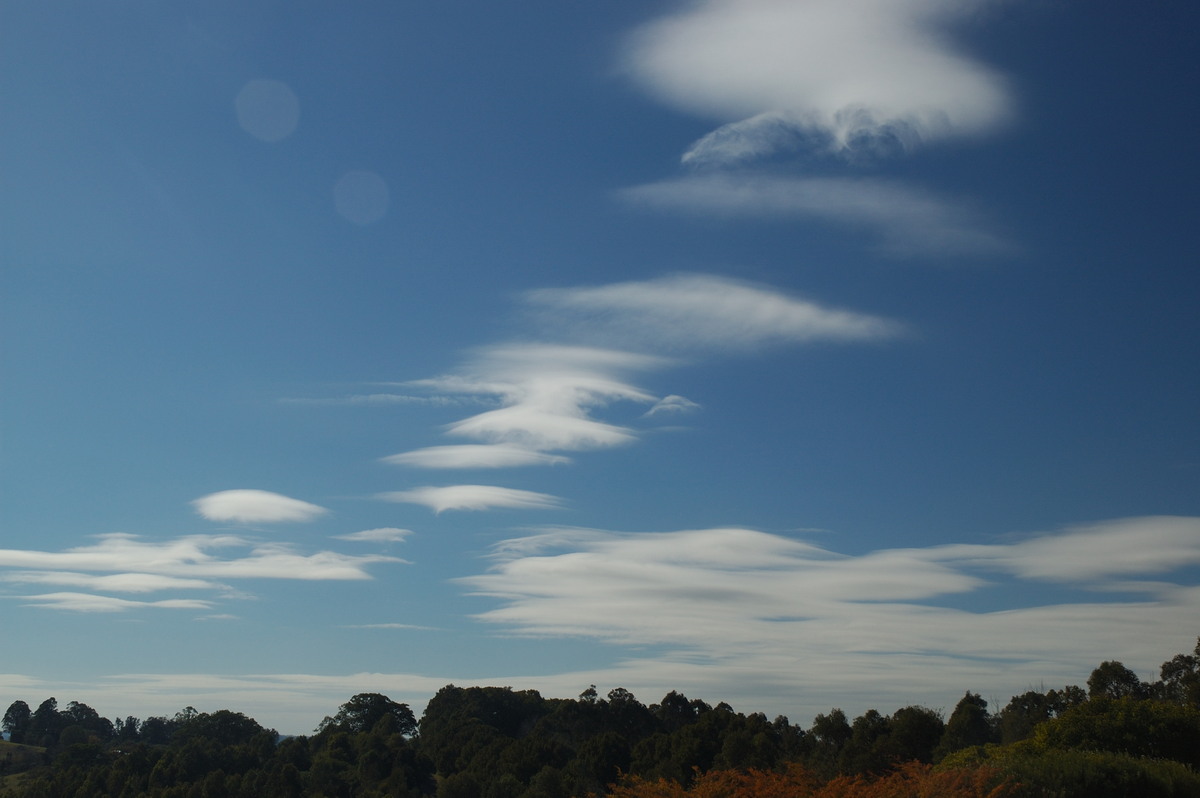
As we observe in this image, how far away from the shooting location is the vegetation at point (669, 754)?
75.7ft

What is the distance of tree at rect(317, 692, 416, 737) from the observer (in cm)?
12319

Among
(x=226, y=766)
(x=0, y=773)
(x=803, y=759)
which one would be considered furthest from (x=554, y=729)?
(x=0, y=773)

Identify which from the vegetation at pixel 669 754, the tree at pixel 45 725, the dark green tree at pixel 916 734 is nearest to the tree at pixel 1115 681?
the vegetation at pixel 669 754

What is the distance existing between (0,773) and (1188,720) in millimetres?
134338

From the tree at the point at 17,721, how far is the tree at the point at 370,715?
64155 millimetres

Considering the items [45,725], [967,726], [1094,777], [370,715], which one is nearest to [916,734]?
[967,726]

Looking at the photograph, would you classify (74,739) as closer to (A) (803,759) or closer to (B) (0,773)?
(B) (0,773)

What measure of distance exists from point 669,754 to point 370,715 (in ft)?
206

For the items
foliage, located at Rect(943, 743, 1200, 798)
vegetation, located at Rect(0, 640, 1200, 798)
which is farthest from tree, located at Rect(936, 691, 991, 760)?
foliage, located at Rect(943, 743, 1200, 798)

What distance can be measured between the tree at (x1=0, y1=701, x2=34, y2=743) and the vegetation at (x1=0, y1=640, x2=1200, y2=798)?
1035 inches

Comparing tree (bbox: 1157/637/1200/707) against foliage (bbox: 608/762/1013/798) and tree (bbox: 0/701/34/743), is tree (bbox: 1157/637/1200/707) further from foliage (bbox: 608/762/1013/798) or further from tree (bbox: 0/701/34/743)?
tree (bbox: 0/701/34/743)

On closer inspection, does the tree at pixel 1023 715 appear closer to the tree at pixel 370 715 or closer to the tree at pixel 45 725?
the tree at pixel 370 715

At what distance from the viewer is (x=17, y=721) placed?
15700 centimetres

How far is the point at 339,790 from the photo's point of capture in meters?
84.7
